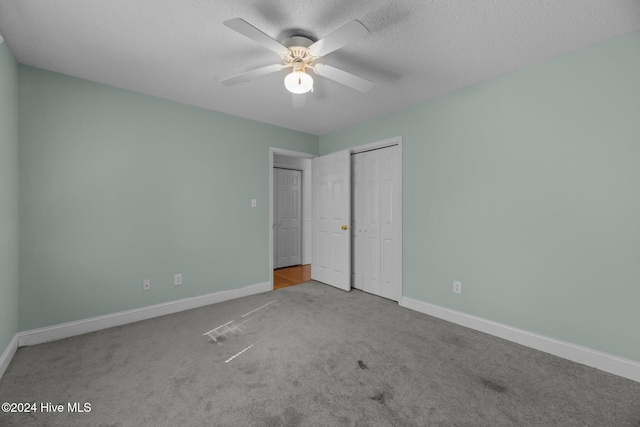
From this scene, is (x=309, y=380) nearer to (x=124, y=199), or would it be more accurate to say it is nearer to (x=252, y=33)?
(x=252, y=33)

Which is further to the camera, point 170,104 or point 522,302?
point 170,104

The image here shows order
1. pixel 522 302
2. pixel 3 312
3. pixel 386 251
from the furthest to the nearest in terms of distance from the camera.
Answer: pixel 386 251, pixel 522 302, pixel 3 312

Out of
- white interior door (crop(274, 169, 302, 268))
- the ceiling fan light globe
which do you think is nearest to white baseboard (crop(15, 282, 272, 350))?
white interior door (crop(274, 169, 302, 268))

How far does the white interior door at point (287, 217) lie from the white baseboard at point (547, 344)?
3.14 m

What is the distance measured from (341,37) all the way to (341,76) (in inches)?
19.2

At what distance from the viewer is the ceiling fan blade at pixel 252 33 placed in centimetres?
140

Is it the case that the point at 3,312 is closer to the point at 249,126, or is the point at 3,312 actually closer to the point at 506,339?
the point at 249,126

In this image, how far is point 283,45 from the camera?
5.88 ft

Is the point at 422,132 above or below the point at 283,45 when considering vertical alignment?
below

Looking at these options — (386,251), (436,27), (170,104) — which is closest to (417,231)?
(386,251)

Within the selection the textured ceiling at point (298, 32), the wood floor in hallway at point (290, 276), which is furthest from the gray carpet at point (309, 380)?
the textured ceiling at point (298, 32)

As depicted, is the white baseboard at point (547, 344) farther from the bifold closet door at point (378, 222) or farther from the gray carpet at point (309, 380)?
the bifold closet door at point (378, 222)

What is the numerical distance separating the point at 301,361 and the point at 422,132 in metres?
2.71

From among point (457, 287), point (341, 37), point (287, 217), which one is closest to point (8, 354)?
point (341, 37)
